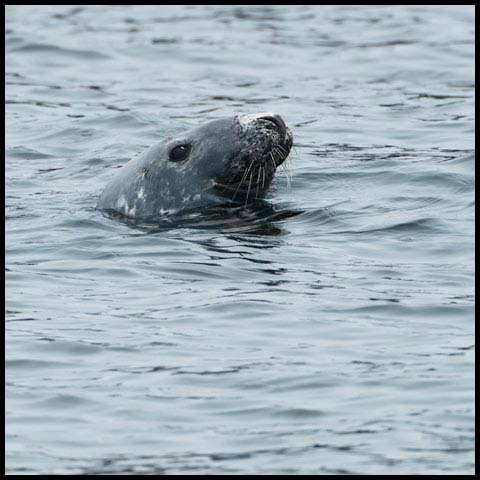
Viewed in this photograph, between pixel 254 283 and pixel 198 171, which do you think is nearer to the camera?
pixel 254 283

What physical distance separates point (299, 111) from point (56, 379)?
10663 millimetres

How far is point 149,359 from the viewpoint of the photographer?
9.94 metres

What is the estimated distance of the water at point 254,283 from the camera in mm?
8695

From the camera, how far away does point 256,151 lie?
14078 mm

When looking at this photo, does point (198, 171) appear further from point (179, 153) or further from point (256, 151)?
point (256, 151)

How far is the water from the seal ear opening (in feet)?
2.49

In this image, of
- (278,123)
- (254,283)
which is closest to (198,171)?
(278,123)

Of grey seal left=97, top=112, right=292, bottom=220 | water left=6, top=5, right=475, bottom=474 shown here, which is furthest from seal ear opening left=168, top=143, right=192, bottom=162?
water left=6, top=5, right=475, bottom=474

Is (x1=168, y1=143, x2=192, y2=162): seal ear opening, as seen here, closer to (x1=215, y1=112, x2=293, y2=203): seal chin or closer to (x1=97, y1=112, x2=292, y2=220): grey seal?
(x1=97, y1=112, x2=292, y2=220): grey seal

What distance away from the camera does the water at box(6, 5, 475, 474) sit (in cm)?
870

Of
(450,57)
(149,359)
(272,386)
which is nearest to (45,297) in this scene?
(149,359)

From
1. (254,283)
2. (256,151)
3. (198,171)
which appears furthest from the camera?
(198,171)

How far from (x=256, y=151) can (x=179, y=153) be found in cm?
76

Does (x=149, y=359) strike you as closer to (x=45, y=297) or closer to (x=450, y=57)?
(x=45, y=297)
